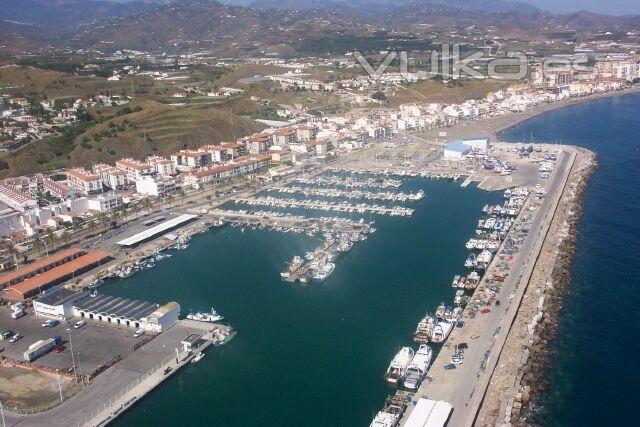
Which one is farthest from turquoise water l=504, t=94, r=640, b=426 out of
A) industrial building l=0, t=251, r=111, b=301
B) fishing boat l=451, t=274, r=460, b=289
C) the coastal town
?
industrial building l=0, t=251, r=111, b=301

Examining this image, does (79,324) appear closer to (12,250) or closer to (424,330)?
(12,250)

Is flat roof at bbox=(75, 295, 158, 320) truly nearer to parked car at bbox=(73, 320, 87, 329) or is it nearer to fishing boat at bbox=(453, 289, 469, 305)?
parked car at bbox=(73, 320, 87, 329)

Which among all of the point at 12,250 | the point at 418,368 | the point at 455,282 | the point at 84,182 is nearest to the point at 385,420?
the point at 418,368

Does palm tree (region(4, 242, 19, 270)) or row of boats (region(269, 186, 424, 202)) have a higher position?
palm tree (region(4, 242, 19, 270))

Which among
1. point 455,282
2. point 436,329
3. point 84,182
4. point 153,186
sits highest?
point 84,182

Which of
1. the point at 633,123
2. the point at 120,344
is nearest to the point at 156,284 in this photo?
the point at 120,344

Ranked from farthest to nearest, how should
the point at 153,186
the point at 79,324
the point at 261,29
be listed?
the point at 261,29 → the point at 153,186 → the point at 79,324

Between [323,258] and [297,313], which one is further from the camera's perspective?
[323,258]

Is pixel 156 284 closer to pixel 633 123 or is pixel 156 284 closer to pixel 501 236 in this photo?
pixel 501 236
